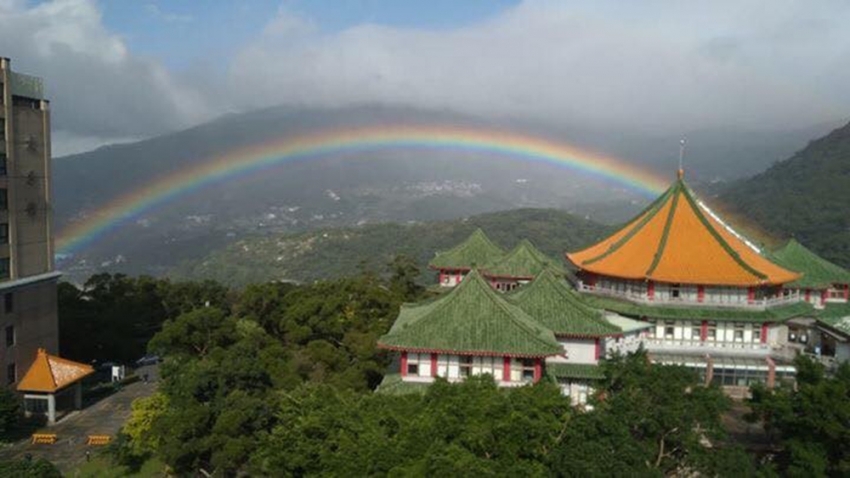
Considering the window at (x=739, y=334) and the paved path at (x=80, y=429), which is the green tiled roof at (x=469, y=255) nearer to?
the window at (x=739, y=334)

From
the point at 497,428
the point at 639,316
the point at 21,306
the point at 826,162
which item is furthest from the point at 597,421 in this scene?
the point at 826,162

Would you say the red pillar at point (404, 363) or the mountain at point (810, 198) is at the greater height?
the mountain at point (810, 198)

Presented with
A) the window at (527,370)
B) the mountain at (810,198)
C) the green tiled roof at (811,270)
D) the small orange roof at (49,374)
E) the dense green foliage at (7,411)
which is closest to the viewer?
the window at (527,370)

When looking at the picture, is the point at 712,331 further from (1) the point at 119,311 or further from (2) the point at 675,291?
(1) the point at 119,311

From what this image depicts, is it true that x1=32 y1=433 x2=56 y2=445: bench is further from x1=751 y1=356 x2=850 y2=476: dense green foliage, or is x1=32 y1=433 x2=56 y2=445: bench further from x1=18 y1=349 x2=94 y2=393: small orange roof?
x1=751 y1=356 x2=850 y2=476: dense green foliage

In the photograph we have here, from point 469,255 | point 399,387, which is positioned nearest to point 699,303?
point 399,387

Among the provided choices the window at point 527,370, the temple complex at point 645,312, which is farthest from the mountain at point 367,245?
the window at point 527,370

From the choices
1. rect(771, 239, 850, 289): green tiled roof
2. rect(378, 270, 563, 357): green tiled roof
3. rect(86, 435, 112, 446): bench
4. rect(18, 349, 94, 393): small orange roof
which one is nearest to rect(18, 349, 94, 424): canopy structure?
rect(18, 349, 94, 393): small orange roof
